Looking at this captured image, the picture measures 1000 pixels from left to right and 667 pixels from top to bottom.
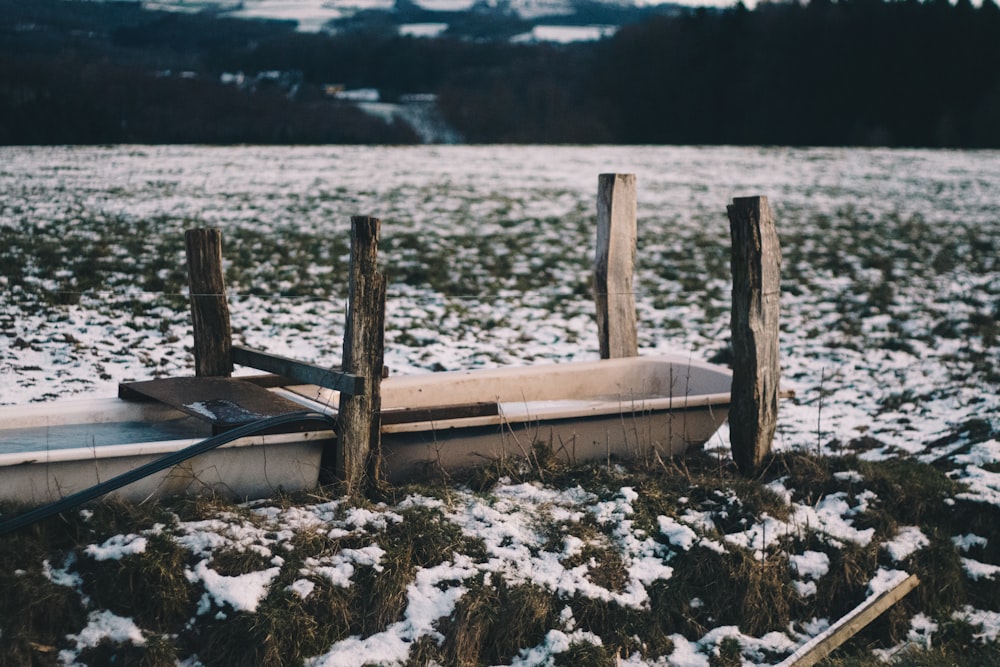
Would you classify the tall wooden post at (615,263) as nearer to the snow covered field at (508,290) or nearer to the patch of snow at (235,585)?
the snow covered field at (508,290)

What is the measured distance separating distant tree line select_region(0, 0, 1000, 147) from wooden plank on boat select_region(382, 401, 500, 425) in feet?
21.3

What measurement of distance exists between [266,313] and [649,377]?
4228 millimetres

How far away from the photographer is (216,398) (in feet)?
15.8

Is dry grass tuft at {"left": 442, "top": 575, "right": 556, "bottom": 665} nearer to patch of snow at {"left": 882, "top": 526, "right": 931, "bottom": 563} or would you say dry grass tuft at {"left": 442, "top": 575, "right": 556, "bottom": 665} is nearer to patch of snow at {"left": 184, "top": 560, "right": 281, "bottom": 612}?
patch of snow at {"left": 184, "top": 560, "right": 281, "bottom": 612}

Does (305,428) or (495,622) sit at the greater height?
(305,428)

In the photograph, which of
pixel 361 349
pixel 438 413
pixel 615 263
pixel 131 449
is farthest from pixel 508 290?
pixel 131 449

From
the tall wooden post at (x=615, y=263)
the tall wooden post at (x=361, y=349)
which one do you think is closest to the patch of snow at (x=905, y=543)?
the tall wooden post at (x=615, y=263)

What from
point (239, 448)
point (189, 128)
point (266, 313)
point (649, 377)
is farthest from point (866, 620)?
point (189, 128)

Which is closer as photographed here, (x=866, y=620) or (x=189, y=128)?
(x=866, y=620)

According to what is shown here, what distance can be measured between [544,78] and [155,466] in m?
41.1

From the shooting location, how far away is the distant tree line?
518 inches

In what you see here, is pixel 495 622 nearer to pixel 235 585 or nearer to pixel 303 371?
pixel 235 585

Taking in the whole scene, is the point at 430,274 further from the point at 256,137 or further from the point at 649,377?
the point at 256,137

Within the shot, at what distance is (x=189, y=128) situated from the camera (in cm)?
2075
